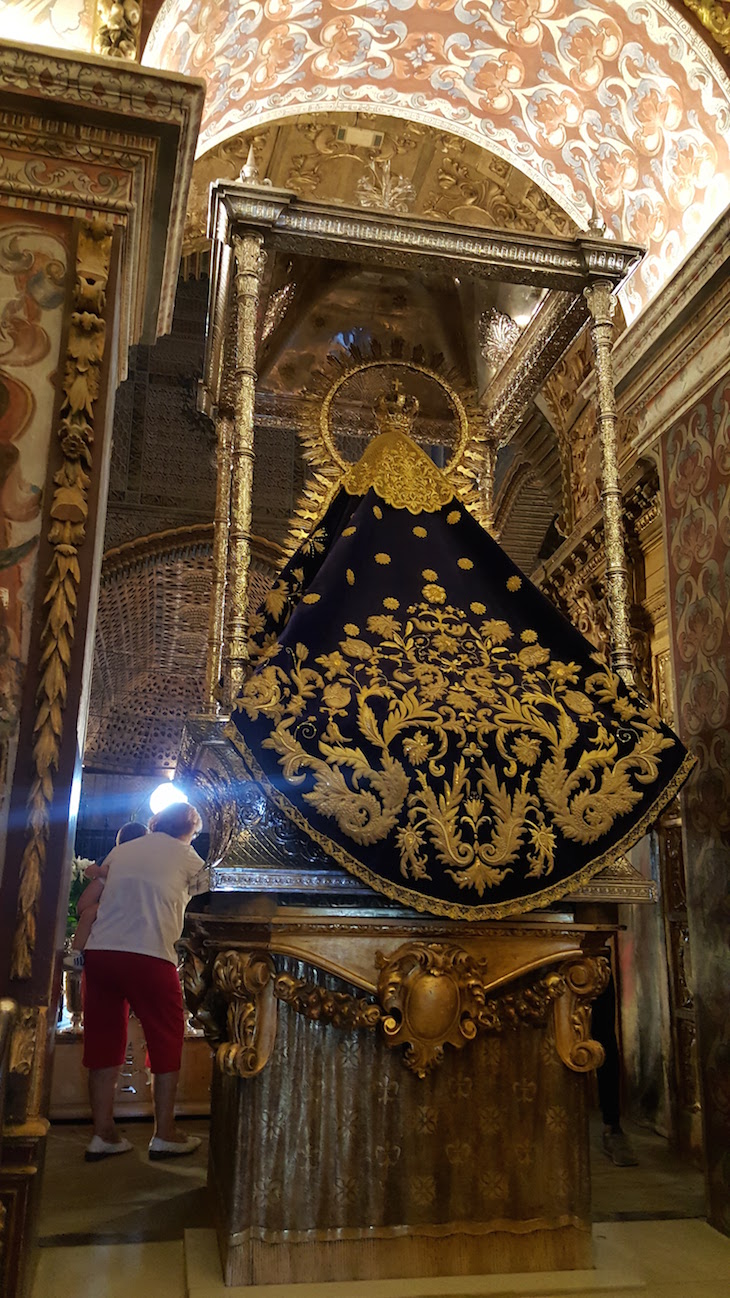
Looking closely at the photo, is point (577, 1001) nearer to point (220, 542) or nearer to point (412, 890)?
point (412, 890)

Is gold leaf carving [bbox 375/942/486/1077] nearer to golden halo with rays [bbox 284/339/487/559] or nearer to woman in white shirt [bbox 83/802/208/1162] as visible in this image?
woman in white shirt [bbox 83/802/208/1162]

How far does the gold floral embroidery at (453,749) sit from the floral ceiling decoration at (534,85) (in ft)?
7.53

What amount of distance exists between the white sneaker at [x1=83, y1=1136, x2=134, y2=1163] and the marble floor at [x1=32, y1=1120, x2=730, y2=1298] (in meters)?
0.05

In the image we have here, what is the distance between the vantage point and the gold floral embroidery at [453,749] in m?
2.67

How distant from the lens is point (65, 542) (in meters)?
2.78

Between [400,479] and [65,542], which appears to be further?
[400,479]

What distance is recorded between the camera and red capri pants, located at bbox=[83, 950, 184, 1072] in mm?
3727

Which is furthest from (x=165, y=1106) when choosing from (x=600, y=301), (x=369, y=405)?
(x=600, y=301)

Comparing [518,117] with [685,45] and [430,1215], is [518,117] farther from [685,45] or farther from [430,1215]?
[430,1215]

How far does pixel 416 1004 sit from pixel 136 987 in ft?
4.93

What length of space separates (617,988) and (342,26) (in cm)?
483

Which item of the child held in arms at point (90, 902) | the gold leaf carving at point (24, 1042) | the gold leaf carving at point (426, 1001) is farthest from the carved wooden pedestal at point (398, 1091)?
the child held in arms at point (90, 902)

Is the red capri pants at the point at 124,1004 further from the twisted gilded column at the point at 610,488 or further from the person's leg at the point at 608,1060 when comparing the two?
the twisted gilded column at the point at 610,488

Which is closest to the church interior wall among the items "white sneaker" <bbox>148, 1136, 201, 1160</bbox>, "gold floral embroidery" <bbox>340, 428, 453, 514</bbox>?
"gold floral embroidery" <bbox>340, 428, 453, 514</bbox>
